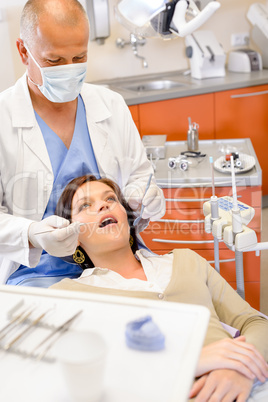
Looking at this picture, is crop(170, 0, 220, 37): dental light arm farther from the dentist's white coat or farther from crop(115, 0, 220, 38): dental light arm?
the dentist's white coat

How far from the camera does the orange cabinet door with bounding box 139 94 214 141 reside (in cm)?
321

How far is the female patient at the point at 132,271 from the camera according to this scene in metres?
1.39

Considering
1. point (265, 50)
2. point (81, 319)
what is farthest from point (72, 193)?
point (265, 50)

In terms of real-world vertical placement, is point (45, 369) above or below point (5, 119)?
A: below

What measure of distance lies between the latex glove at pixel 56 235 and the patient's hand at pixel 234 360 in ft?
1.52

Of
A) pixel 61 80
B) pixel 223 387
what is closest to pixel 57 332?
pixel 223 387

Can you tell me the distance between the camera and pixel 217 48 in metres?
3.45

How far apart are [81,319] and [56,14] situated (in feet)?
3.14

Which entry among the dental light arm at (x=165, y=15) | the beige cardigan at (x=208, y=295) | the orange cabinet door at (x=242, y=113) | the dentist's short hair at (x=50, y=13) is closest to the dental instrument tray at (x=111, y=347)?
the beige cardigan at (x=208, y=295)

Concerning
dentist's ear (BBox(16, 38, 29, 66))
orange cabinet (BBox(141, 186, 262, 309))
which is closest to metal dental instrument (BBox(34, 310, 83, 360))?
dentist's ear (BBox(16, 38, 29, 66))

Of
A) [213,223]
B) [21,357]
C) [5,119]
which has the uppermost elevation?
[5,119]

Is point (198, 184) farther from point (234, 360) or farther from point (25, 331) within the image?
point (25, 331)

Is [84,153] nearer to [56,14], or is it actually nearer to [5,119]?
[5,119]

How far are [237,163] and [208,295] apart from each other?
94 centimetres
